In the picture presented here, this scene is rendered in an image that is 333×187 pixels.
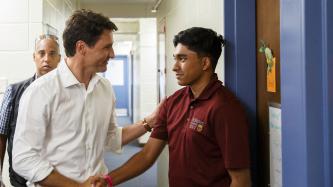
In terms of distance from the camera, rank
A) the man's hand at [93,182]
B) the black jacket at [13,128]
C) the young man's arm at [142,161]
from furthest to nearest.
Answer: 1. the black jacket at [13,128]
2. the young man's arm at [142,161]
3. the man's hand at [93,182]

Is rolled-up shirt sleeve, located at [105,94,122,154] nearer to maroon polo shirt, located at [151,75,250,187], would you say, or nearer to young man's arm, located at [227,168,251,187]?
maroon polo shirt, located at [151,75,250,187]

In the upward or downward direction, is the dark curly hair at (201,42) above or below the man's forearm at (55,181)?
above

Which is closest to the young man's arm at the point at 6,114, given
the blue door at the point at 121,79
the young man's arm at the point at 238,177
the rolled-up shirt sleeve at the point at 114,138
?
the rolled-up shirt sleeve at the point at 114,138

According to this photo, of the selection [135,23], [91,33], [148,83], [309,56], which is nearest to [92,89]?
[91,33]

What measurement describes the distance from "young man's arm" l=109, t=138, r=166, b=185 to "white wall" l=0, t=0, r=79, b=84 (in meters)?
1.46

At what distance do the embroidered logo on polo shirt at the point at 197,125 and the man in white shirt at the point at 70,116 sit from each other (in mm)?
418

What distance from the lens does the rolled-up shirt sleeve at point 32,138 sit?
152 cm

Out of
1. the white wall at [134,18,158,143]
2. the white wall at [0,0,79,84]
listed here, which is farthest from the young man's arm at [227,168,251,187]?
the white wall at [134,18,158,143]

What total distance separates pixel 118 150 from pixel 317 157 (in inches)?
47.1

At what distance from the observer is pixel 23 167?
1526 millimetres

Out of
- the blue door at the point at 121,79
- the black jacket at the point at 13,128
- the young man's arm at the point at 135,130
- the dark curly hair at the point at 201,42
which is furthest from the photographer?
the blue door at the point at 121,79

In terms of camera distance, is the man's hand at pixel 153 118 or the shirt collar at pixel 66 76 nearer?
the shirt collar at pixel 66 76

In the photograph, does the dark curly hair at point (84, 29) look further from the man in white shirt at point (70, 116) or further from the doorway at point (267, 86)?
the doorway at point (267, 86)

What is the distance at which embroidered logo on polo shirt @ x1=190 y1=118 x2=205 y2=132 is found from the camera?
1.62 m
